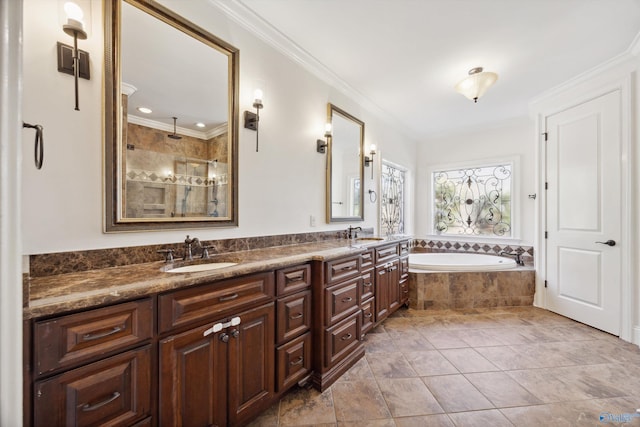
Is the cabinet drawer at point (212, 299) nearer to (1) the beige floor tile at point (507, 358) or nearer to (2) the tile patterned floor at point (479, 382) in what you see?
(2) the tile patterned floor at point (479, 382)

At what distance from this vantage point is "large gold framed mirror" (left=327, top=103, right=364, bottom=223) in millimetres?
2715

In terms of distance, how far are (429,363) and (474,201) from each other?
3236mm

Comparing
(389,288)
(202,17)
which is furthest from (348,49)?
(389,288)

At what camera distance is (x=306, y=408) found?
1.56 m

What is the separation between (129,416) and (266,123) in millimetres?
1878

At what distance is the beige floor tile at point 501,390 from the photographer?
1.60 metres

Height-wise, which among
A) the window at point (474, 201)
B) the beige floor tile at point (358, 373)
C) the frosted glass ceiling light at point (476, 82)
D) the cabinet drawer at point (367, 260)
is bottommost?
the beige floor tile at point (358, 373)

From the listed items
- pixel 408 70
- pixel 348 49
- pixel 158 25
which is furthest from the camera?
pixel 408 70

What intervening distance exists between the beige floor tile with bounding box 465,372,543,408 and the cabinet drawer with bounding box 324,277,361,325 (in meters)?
0.99

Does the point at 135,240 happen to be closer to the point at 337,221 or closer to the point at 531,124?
the point at 337,221

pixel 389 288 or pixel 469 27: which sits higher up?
pixel 469 27

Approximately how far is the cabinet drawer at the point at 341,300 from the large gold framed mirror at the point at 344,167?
2.85 ft

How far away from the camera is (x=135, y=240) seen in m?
1.36

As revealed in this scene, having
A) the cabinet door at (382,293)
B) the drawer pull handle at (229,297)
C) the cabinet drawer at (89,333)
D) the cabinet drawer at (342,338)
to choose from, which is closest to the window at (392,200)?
the cabinet door at (382,293)
